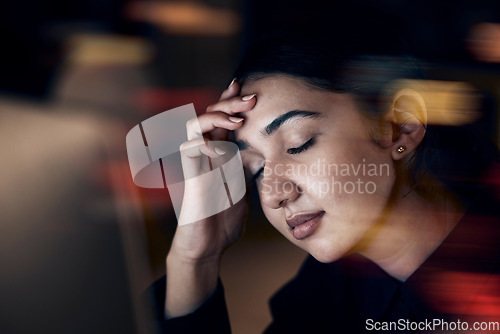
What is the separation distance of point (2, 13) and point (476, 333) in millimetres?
1004

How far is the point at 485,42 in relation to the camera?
729 millimetres

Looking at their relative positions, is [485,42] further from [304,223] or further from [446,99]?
[304,223]

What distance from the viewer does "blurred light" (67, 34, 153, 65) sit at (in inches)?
30.1

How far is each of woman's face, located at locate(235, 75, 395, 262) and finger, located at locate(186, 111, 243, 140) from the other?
0.02 metres

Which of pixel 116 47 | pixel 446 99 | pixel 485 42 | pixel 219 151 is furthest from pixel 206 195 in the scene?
pixel 485 42

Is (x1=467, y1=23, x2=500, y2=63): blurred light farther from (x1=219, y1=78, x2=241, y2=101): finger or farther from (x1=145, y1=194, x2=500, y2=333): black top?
(x1=219, y1=78, x2=241, y2=101): finger

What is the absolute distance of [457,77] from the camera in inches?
28.8

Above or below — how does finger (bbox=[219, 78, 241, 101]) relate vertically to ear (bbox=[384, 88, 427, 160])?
above

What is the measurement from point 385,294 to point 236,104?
1.41 ft

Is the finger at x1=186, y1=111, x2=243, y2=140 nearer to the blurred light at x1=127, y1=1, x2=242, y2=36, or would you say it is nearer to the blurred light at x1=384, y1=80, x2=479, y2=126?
the blurred light at x1=127, y1=1, x2=242, y2=36

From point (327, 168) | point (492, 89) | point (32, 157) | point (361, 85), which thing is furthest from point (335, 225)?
point (32, 157)

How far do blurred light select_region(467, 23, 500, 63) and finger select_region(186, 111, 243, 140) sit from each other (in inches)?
16.2

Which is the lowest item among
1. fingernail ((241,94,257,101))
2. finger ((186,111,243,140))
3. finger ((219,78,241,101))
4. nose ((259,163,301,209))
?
nose ((259,163,301,209))

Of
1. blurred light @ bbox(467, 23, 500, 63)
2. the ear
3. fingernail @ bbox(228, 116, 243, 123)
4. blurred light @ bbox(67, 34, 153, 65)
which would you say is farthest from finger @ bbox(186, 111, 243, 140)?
blurred light @ bbox(467, 23, 500, 63)
